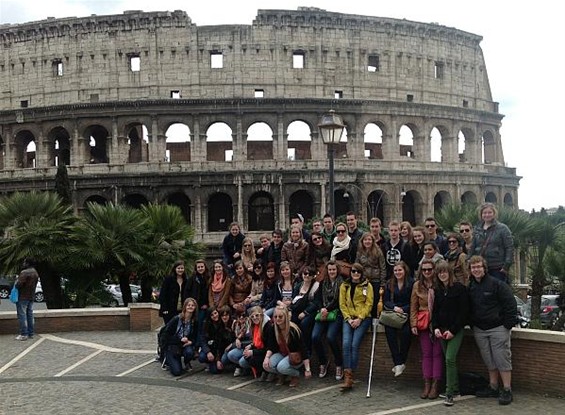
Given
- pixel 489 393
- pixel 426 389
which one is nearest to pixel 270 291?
pixel 426 389

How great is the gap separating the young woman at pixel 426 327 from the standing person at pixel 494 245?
995mm

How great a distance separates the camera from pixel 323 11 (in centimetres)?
4197

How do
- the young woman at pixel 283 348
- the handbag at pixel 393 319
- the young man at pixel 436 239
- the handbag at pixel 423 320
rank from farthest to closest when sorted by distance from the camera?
the young man at pixel 436 239 → the young woman at pixel 283 348 → the handbag at pixel 393 319 → the handbag at pixel 423 320

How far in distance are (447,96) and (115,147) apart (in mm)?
23150

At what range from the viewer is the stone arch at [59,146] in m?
42.2

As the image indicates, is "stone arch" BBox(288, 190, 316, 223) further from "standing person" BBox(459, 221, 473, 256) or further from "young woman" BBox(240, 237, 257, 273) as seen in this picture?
"standing person" BBox(459, 221, 473, 256)

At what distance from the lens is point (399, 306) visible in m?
10.6

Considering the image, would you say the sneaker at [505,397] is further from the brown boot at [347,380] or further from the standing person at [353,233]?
the standing person at [353,233]

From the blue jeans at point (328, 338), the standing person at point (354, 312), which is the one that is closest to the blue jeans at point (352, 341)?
the standing person at point (354, 312)

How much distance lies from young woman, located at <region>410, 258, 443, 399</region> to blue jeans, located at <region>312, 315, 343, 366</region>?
145cm

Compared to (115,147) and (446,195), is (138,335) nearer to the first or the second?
(115,147)

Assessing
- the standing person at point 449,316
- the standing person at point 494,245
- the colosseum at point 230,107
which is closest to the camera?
the standing person at point 449,316

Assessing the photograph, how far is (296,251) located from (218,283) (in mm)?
1698

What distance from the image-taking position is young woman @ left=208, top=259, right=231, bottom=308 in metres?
12.4
